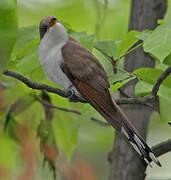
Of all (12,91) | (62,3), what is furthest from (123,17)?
(12,91)

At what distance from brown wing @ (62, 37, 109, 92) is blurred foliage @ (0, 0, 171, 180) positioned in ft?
0.07

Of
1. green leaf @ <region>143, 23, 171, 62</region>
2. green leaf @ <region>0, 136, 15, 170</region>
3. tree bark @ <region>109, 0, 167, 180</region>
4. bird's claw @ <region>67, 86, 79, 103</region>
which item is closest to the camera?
green leaf @ <region>143, 23, 171, 62</region>

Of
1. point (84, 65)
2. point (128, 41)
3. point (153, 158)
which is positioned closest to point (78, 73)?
point (84, 65)

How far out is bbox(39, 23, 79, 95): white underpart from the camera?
71 cm

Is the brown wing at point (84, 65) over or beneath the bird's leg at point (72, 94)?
over

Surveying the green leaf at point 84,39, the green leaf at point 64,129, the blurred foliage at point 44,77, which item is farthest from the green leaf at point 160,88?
the green leaf at point 64,129

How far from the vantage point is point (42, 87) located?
2.02 ft

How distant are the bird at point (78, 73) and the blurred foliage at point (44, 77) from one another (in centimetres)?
2

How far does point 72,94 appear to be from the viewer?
72cm

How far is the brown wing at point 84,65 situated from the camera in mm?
692

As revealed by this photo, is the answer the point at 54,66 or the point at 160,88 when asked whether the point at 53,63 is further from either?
the point at 160,88

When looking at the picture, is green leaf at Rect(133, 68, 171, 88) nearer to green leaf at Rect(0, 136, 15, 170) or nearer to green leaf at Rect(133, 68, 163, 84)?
green leaf at Rect(133, 68, 163, 84)

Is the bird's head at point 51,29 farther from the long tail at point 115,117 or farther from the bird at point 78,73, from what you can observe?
the long tail at point 115,117

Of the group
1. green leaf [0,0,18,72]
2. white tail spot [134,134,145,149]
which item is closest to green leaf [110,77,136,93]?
white tail spot [134,134,145,149]
